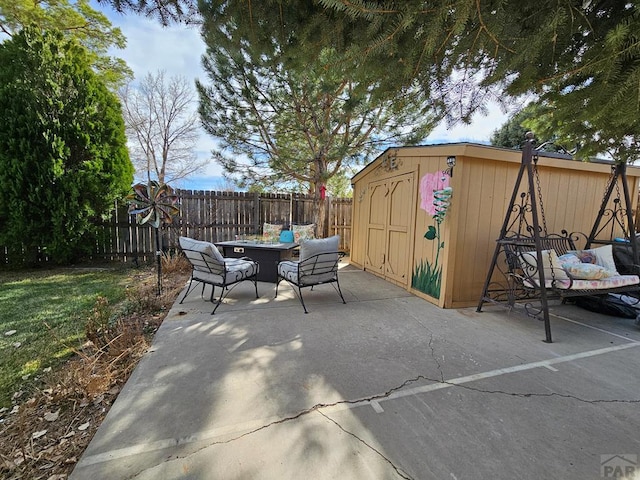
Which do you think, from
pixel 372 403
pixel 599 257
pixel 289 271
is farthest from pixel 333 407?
pixel 599 257

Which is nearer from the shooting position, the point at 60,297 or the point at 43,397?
the point at 43,397

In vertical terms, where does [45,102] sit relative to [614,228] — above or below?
above

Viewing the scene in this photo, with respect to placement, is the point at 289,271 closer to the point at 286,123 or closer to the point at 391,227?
the point at 391,227

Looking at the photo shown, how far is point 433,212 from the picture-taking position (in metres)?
3.95

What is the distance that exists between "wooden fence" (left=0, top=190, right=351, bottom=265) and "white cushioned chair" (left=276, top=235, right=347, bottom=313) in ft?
12.6

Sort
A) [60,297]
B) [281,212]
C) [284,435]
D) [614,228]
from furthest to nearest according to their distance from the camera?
[281,212] → [614,228] → [60,297] → [284,435]

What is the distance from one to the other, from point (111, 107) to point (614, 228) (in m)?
9.53

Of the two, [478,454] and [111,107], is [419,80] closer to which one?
[478,454]

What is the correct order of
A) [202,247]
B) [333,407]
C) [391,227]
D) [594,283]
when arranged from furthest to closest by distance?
[391,227] → [202,247] → [594,283] → [333,407]

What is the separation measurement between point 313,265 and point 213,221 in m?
4.30

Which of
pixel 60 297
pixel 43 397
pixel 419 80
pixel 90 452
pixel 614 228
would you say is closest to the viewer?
pixel 90 452

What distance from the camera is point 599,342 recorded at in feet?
9.32

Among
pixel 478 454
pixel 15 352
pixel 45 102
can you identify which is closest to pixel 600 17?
pixel 478 454

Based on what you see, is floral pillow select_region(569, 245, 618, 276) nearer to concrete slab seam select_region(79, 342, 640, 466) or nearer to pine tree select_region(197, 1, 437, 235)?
concrete slab seam select_region(79, 342, 640, 466)
